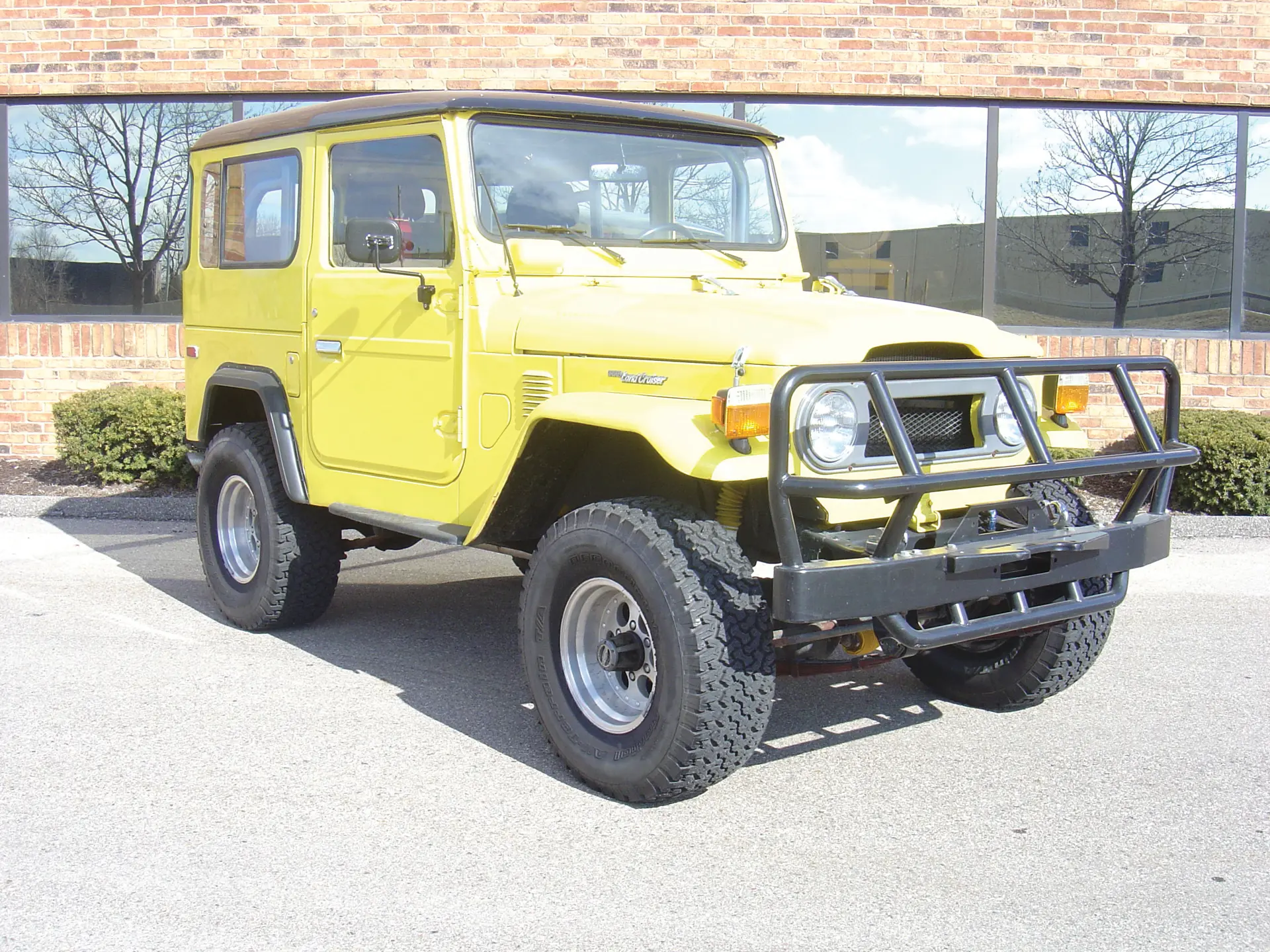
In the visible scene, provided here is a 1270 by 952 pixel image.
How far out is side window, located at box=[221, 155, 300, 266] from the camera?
550 cm

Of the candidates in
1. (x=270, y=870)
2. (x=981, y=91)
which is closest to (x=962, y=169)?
(x=981, y=91)

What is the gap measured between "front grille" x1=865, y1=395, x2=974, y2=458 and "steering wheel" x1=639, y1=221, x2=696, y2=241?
140cm

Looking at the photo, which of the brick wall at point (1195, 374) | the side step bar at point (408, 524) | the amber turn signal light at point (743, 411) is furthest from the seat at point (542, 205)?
the brick wall at point (1195, 374)

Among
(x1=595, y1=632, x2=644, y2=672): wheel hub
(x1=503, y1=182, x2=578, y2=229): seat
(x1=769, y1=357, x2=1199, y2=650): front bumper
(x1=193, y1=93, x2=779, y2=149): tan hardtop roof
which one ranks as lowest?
(x1=595, y1=632, x2=644, y2=672): wheel hub

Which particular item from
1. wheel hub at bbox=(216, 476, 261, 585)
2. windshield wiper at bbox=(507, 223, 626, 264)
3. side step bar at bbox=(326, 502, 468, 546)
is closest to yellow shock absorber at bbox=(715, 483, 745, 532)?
side step bar at bbox=(326, 502, 468, 546)

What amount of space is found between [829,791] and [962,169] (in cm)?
694

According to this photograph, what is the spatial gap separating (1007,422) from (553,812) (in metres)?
1.87

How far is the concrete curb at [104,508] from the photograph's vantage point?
28.6ft

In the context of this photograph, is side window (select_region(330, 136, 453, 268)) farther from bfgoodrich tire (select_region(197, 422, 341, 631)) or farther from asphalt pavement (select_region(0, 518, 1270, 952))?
asphalt pavement (select_region(0, 518, 1270, 952))

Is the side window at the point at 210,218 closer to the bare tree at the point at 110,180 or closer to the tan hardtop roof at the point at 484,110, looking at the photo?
the tan hardtop roof at the point at 484,110

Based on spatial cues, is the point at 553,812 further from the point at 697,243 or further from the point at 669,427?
the point at 697,243

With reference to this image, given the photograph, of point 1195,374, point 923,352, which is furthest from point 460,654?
point 1195,374

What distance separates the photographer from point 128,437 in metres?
9.18

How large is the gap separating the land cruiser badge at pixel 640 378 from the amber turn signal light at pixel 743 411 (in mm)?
375
